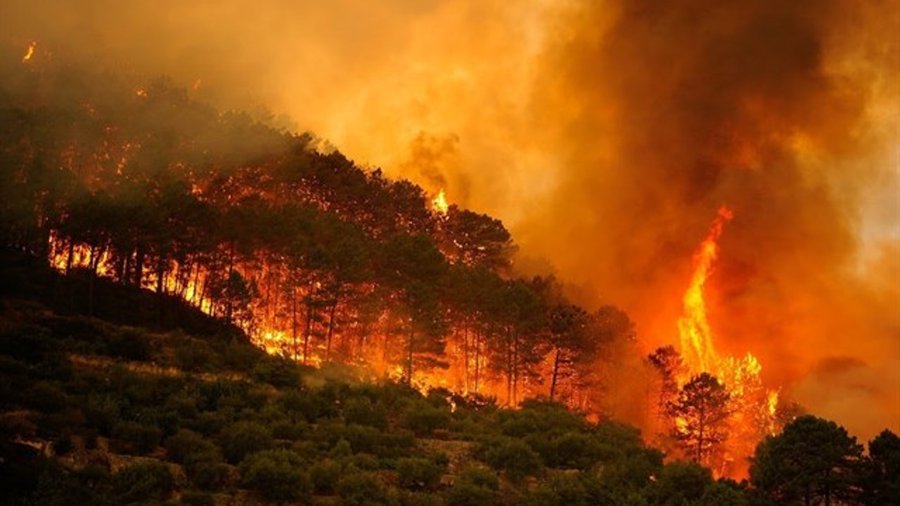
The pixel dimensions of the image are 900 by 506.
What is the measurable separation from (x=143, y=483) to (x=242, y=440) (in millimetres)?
6862

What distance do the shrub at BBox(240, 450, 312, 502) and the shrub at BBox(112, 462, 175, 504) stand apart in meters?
2.71

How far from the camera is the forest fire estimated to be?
2436 inches

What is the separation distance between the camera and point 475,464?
3744 cm

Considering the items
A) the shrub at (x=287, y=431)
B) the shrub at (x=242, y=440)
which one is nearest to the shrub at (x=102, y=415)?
the shrub at (x=242, y=440)

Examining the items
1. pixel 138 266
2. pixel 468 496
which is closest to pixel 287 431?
pixel 468 496

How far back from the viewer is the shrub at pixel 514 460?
37.5m

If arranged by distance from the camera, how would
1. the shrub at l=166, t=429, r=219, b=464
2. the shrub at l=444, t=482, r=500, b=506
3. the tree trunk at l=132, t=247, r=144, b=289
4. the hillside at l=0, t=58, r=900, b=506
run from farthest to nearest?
the tree trunk at l=132, t=247, r=144, b=289, the hillside at l=0, t=58, r=900, b=506, the shrub at l=444, t=482, r=500, b=506, the shrub at l=166, t=429, r=219, b=464

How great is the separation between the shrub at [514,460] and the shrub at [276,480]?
1027cm

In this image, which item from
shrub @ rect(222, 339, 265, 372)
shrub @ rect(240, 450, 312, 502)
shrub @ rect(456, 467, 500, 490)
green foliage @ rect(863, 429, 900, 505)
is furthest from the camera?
shrub @ rect(222, 339, 265, 372)

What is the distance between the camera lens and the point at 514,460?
3794 cm

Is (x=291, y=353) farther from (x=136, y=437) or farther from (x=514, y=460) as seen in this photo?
(x=136, y=437)

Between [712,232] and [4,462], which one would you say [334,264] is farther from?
[712,232]

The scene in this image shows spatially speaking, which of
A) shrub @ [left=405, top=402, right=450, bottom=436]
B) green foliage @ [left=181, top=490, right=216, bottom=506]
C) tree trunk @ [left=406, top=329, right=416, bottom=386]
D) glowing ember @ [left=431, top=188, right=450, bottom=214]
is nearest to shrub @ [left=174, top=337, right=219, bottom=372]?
shrub @ [left=405, top=402, right=450, bottom=436]

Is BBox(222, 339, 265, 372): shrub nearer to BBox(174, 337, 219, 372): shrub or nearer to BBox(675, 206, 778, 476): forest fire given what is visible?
BBox(174, 337, 219, 372): shrub
